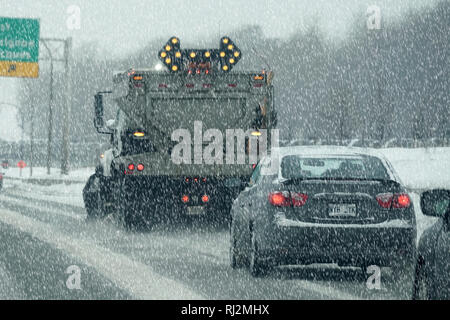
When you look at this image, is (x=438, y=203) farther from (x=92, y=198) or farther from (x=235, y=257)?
(x=92, y=198)

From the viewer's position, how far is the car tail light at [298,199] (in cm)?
951

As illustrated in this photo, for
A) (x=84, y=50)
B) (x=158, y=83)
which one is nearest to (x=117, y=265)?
(x=158, y=83)

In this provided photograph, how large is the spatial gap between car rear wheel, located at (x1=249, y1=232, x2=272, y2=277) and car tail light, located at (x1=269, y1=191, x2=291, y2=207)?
51cm

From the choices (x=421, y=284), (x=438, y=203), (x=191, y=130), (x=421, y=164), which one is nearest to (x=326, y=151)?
(x=421, y=284)

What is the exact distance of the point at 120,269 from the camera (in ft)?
36.9

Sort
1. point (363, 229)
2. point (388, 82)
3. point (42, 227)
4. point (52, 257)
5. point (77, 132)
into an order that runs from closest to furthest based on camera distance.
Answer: point (363, 229)
point (52, 257)
point (42, 227)
point (388, 82)
point (77, 132)

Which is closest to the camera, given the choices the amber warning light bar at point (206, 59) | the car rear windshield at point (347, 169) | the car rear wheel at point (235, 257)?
the car rear windshield at point (347, 169)

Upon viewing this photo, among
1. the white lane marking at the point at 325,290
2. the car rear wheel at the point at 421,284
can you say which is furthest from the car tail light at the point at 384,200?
the car rear wheel at the point at 421,284

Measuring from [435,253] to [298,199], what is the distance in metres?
3.75

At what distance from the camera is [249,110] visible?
1738 cm

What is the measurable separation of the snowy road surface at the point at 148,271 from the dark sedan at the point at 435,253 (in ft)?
8.79

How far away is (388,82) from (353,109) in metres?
5.41

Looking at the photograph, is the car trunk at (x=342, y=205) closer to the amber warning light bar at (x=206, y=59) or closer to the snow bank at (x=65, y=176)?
the amber warning light bar at (x=206, y=59)
